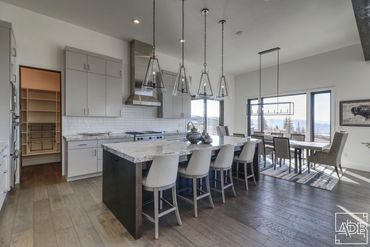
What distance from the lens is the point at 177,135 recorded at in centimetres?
557

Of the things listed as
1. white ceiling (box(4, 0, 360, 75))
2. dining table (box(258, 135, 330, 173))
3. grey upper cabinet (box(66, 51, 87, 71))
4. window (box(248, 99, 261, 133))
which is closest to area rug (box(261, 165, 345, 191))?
dining table (box(258, 135, 330, 173))

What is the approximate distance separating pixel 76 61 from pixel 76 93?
68 centimetres

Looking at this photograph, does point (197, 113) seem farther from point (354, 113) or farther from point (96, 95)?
point (354, 113)

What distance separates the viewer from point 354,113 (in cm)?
503

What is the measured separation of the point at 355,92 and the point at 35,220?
731 centimetres

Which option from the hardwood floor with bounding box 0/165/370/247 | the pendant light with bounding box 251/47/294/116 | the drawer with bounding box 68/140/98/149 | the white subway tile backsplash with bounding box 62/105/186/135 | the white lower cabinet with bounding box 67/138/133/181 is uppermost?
the pendant light with bounding box 251/47/294/116

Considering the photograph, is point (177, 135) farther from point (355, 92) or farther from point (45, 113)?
point (355, 92)

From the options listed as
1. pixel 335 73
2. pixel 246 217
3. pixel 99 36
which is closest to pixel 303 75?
pixel 335 73

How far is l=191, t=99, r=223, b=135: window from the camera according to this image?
22.9ft

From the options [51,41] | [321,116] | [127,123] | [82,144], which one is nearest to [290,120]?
[321,116]

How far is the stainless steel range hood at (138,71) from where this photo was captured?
482cm

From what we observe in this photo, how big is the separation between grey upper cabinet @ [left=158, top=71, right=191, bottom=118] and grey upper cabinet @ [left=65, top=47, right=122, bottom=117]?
1.33 m

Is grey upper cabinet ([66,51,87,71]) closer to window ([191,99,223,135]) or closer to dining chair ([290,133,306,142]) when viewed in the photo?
window ([191,99,223,135])

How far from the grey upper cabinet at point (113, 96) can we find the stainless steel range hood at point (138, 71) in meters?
0.31
